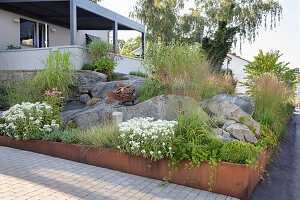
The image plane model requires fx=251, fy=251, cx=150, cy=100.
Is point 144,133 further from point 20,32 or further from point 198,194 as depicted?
point 20,32

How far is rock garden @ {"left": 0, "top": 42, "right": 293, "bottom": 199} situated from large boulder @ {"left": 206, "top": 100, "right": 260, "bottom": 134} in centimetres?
2

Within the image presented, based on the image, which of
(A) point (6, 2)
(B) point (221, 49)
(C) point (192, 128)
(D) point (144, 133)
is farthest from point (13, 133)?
(B) point (221, 49)

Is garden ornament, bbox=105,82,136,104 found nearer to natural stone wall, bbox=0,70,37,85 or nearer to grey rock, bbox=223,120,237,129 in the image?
grey rock, bbox=223,120,237,129

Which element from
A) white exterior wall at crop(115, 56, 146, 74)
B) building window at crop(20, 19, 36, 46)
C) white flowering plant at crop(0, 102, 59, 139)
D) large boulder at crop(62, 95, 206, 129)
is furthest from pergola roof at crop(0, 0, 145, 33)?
white flowering plant at crop(0, 102, 59, 139)

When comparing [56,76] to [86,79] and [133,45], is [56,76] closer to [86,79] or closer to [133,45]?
[86,79]

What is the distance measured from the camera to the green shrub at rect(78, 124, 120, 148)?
3694 mm

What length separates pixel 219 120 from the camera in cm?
425

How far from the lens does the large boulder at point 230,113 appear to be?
4.48m

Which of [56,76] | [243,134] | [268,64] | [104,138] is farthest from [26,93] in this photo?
[268,64]

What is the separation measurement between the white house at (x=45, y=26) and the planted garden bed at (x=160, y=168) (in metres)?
4.58

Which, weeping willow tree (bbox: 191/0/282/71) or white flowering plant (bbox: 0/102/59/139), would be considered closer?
white flowering plant (bbox: 0/102/59/139)

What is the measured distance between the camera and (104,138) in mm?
3740

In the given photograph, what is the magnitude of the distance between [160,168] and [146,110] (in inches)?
62.4

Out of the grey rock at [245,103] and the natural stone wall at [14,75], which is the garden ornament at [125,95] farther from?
the natural stone wall at [14,75]
